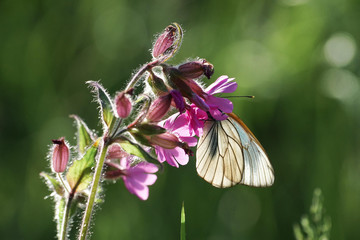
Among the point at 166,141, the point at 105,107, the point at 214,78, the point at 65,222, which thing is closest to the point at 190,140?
the point at 166,141

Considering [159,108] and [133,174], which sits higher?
[159,108]

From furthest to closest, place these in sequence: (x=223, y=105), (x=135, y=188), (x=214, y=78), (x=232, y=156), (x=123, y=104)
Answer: (x=214, y=78) < (x=232, y=156) < (x=135, y=188) < (x=223, y=105) < (x=123, y=104)

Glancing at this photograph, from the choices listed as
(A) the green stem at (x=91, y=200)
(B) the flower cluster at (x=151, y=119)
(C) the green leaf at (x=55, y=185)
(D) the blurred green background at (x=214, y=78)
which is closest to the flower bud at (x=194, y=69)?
(B) the flower cluster at (x=151, y=119)

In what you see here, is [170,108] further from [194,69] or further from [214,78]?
[214,78]

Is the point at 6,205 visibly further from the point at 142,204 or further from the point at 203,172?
the point at 203,172

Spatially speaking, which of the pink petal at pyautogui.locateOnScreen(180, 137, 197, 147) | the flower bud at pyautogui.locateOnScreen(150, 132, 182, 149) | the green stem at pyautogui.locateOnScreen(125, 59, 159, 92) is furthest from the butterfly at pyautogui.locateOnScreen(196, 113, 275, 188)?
the green stem at pyautogui.locateOnScreen(125, 59, 159, 92)

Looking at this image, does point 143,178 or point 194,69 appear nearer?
point 194,69

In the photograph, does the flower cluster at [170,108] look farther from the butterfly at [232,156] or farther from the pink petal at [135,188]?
the butterfly at [232,156]
